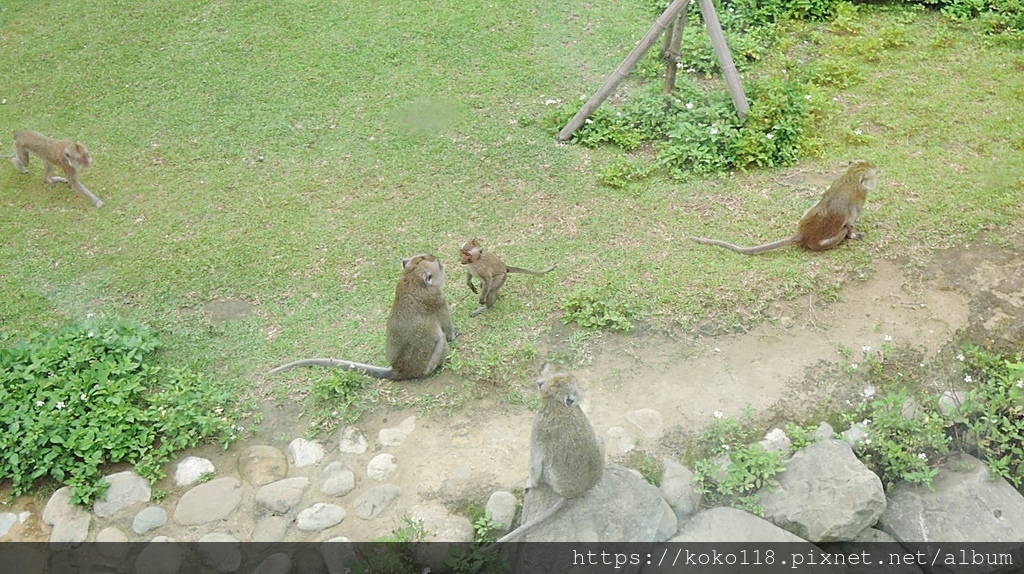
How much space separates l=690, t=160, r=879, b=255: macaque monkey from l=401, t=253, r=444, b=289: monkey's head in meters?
3.28

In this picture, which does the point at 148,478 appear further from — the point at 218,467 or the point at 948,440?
the point at 948,440

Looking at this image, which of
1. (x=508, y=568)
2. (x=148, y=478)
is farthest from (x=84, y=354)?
(x=508, y=568)

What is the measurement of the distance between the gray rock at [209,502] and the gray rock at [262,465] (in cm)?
11

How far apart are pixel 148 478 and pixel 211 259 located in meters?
3.03

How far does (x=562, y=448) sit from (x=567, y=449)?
0.11ft

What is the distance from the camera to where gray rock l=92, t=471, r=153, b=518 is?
5980 millimetres

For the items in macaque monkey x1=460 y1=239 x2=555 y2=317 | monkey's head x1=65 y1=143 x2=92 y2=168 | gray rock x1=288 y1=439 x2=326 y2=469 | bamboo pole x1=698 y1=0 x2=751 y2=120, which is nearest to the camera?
gray rock x1=288 y1=439 x2=326 y2=469

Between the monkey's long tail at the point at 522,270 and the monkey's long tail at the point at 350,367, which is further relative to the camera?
the monkey's long tail at the point at 522,270

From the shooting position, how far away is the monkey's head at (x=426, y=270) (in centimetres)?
674

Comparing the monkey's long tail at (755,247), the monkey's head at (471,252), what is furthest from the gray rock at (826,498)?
the monkey's head at (471,252)

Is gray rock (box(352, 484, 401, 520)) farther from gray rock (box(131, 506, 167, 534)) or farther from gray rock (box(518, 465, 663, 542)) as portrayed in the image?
gray rock (box(131, 506, 167, 534))

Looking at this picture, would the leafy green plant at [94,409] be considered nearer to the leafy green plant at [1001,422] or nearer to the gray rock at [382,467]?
the gray rock at [382,467]

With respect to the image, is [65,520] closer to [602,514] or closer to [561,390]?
[561,390]

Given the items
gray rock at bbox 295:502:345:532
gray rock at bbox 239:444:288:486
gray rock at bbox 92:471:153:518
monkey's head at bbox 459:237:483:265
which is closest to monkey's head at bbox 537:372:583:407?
gray rock at bbox 295:502:345:532
